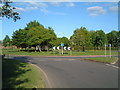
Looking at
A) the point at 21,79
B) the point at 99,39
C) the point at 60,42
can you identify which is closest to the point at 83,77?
the point at 21,79

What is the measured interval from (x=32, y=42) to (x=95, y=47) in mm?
41433

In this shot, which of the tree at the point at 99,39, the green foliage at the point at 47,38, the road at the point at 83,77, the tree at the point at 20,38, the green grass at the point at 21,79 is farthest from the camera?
the tree at the point at 99,39

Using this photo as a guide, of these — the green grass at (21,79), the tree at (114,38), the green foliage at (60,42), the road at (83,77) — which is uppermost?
the tree at (114,38)

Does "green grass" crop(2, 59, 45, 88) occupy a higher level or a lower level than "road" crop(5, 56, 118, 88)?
higher

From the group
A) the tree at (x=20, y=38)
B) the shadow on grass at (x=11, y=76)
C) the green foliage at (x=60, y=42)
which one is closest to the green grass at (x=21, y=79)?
the shadow on grass at (x=11, y=76)

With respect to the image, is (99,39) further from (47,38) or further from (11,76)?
(11,76)

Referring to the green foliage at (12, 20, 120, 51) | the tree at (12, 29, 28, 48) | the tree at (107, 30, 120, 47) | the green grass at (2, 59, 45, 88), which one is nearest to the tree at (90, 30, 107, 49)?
the green foliage at (12, 20, 120, 51)

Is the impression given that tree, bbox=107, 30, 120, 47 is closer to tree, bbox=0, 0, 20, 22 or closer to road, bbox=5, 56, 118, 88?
road, bbox=5, 56, 118, 88

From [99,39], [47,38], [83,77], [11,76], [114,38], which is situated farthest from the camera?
[114,38]

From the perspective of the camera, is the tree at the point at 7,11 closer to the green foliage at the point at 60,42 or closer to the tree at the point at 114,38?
the green foliage at the point at 60,42

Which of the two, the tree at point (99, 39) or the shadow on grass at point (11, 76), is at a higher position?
the tree at point (99, 39)

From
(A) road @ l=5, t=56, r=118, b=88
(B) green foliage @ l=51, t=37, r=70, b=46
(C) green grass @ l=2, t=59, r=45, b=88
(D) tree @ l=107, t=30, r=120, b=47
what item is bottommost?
(A) road @ l=5, t=56, r=118, b=88

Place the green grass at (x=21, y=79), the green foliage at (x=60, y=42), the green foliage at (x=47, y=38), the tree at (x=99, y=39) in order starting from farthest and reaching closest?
the tree at (x=99, y=39), the green foliage at (x=47, y=38), the green foliage at (x=60, y=42), the green grass at (x=21, y=79)

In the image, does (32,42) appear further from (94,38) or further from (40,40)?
(94,38)
